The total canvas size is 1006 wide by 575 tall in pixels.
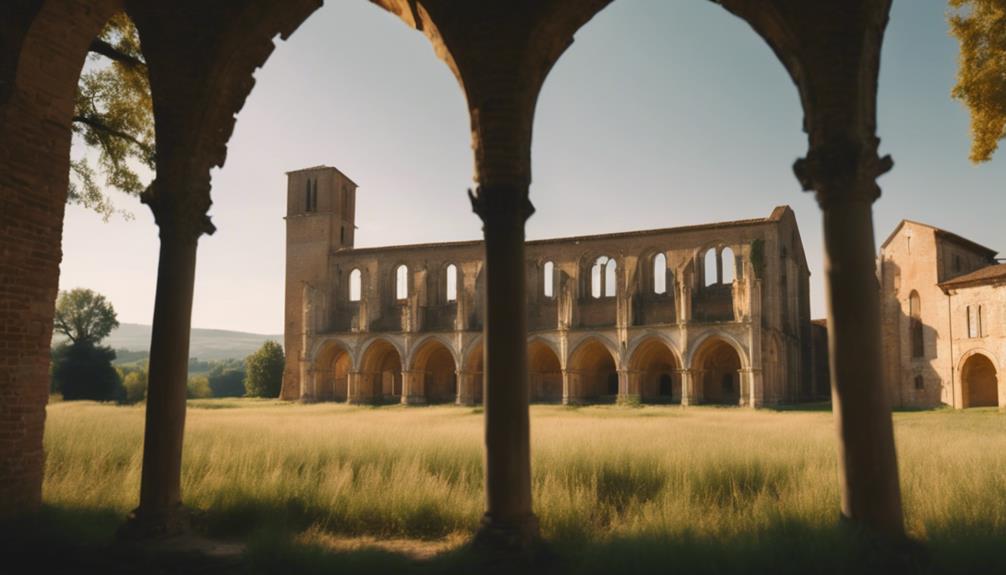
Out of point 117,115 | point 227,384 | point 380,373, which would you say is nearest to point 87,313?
point 227,384

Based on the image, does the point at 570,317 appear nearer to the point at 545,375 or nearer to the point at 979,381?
the point at 545,375

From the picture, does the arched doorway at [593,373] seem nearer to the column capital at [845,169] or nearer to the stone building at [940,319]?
the stone building at [940,319]

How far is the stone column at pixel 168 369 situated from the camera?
230 inches

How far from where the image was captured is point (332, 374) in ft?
147

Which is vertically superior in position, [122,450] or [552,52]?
[552,52]

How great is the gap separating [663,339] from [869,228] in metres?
32.1

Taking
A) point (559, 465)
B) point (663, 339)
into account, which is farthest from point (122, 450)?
point (663, 339)

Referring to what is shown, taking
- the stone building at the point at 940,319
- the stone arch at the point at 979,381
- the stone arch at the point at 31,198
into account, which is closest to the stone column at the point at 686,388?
the stone building at the point at 940,319

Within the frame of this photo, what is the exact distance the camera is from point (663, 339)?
36.1 m

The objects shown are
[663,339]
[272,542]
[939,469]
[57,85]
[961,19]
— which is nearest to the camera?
[272,542]

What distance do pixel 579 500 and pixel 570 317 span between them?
3174 cm

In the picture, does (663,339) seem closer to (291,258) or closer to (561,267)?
(561,267)

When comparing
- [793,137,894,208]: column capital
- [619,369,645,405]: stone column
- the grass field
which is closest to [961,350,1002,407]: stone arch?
[619,369,645,405]: stone column

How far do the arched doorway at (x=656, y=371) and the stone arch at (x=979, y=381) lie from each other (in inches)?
508
